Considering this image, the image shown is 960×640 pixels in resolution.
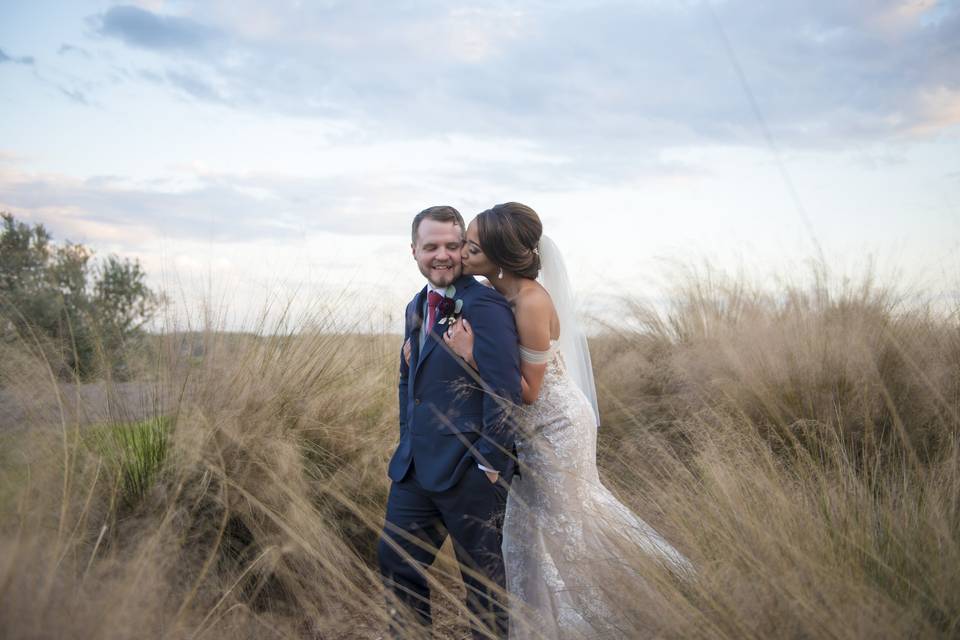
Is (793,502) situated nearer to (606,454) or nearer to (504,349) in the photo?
(504,349)

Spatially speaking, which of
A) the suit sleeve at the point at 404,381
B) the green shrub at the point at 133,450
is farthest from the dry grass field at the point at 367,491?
the suit sleeve at the point at 404,381

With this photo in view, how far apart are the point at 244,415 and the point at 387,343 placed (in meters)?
2.60

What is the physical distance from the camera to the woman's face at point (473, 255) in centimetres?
328

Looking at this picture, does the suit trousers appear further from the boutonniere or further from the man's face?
the man's face

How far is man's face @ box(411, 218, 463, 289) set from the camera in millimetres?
3209

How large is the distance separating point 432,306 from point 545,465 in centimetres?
95


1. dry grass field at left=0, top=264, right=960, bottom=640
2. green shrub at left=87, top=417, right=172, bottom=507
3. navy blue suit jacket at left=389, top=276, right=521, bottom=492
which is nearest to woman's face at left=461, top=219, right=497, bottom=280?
navy blue suit jacket at left=389, top=276, right=521, bottom=492

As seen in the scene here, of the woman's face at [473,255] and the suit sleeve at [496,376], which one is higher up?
the woman's face at [473,255]

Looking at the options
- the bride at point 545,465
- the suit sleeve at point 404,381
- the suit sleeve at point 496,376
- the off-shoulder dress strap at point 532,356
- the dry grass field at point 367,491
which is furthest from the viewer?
the suit sleeve at point 404,381

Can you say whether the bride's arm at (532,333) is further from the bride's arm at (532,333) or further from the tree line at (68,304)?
the tree line at (68,304)

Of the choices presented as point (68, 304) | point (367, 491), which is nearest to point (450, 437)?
point (367, 491)

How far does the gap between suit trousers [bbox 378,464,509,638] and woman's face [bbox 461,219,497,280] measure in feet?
2.97

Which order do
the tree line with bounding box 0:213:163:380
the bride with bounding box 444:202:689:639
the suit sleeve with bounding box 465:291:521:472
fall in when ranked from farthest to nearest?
the tree line with bounding box 0:213:163:380 → the bride with bounding box 444:202:689:639 → the suit sleeve with bounding box 465:291:521:472

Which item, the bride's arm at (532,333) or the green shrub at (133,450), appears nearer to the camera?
the bride's arm at (532,333)
